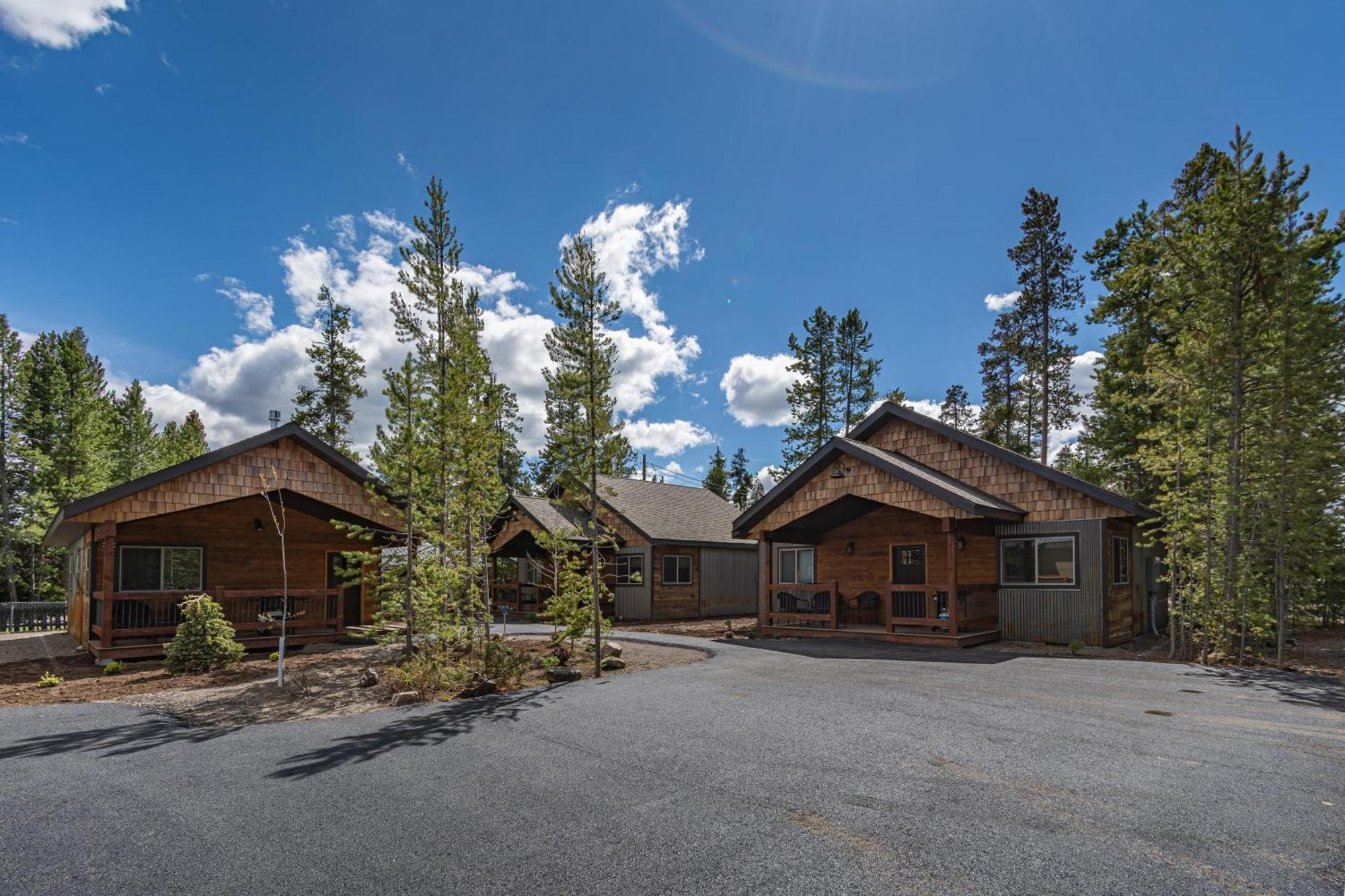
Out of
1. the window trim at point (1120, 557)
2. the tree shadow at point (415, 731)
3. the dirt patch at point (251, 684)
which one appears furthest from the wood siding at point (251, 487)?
the window trim at point (1120, 557)

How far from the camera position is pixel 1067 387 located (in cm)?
2947

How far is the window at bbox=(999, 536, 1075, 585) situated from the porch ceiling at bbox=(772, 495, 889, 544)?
3.01m

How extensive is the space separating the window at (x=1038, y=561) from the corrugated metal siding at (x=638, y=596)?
11.1 meters

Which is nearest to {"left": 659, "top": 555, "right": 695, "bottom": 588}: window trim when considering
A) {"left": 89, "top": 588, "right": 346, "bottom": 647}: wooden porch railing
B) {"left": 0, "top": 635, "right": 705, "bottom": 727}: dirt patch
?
{"left": 0, "top": 635, "right": 705, "bottom": 727}: dirt patch

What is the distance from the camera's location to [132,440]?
3775 cm

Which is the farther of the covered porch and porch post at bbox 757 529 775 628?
porch post at bbox 757 529 775 628

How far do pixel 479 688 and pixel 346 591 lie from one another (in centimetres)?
979

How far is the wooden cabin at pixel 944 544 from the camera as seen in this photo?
14.6 meters

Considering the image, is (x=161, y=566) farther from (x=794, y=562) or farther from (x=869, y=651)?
(x=794, y=562)

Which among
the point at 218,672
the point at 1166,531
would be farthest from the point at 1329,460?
the point at 218,672

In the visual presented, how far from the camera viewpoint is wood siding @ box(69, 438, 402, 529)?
1272cm

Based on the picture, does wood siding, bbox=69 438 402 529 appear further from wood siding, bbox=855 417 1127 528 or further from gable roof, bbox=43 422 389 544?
wood siding, bbox=855 417 1127 528

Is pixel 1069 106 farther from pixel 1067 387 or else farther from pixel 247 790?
pixel 1067 387

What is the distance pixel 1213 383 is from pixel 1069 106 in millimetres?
5690
